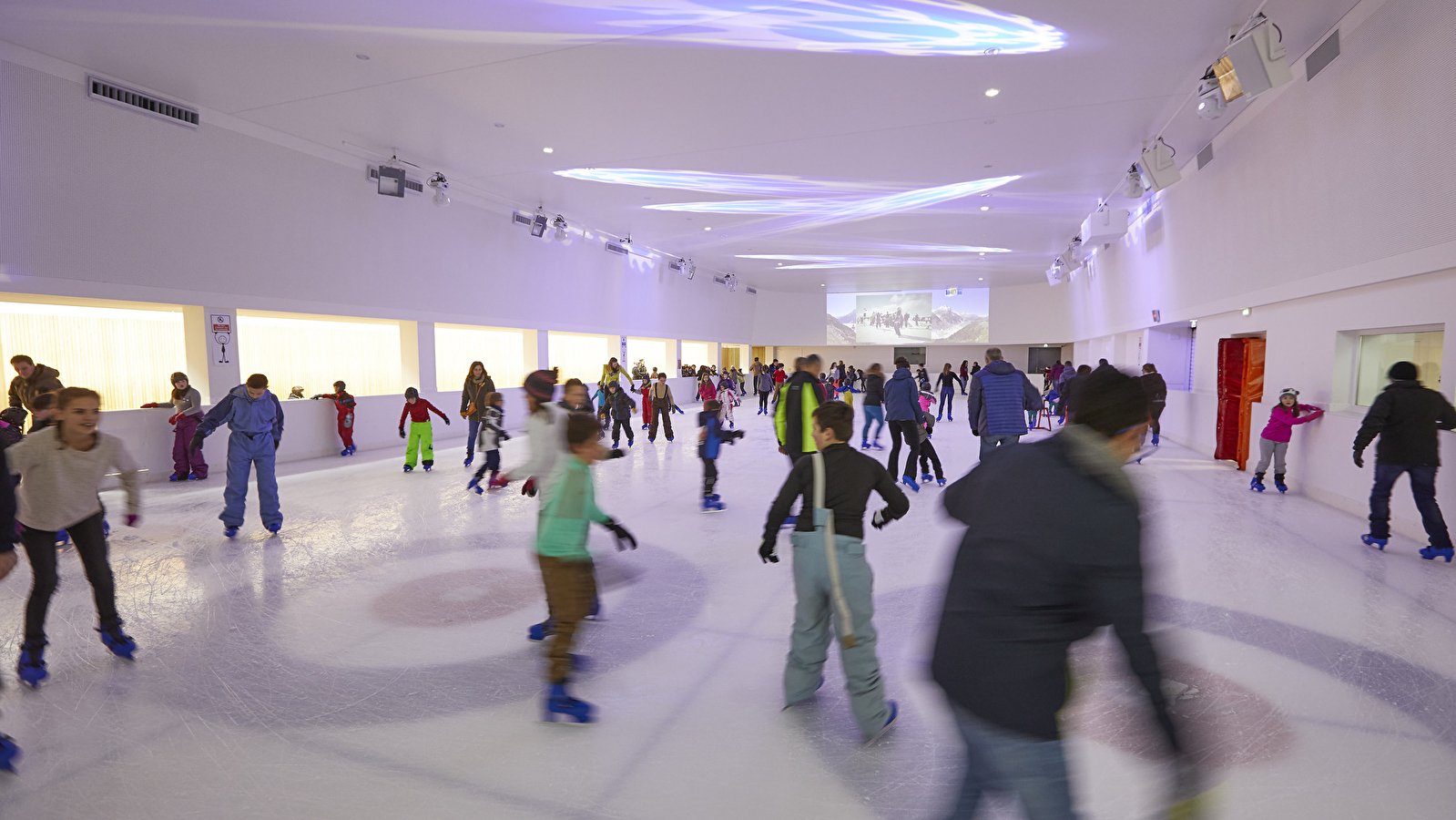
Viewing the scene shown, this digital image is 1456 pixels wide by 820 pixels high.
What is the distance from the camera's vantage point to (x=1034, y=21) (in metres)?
5.40

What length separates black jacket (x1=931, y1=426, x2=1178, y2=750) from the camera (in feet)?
3.70

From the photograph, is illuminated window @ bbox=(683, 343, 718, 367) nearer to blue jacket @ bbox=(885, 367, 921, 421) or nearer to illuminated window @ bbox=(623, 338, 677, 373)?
illuminated window @ bbox=(623, 338, 677, 373)

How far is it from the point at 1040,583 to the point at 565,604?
1913 mm

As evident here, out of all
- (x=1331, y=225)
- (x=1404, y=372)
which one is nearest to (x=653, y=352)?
(x=1331, y=225)

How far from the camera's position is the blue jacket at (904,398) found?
7137 millimetres

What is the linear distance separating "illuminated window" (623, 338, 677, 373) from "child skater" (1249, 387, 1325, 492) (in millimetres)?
15163

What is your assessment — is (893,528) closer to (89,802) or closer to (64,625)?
(89,802)

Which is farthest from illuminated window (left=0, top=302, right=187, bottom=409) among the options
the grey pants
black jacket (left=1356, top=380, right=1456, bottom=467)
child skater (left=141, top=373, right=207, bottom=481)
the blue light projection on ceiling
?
the grey pants

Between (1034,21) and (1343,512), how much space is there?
5.30m

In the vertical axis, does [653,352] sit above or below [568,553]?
above

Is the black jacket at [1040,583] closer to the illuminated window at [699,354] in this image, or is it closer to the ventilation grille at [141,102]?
the ventilation grille at [141,102]

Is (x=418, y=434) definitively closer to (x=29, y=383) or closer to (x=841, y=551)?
(x=29, y=383)

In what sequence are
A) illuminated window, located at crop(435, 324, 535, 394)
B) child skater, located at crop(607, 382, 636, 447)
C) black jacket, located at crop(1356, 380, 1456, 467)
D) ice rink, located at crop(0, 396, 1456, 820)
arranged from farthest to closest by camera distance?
illuminated window, located at crop(435, 324, 535, 394) → child skater, located at crop(607, 382, 636, 447) → black jacket, located at crop(1356, 380, 1456, 467) → ice rink, located at crop(0, 396, 1456, 820)

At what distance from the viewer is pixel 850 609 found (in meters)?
2.40
